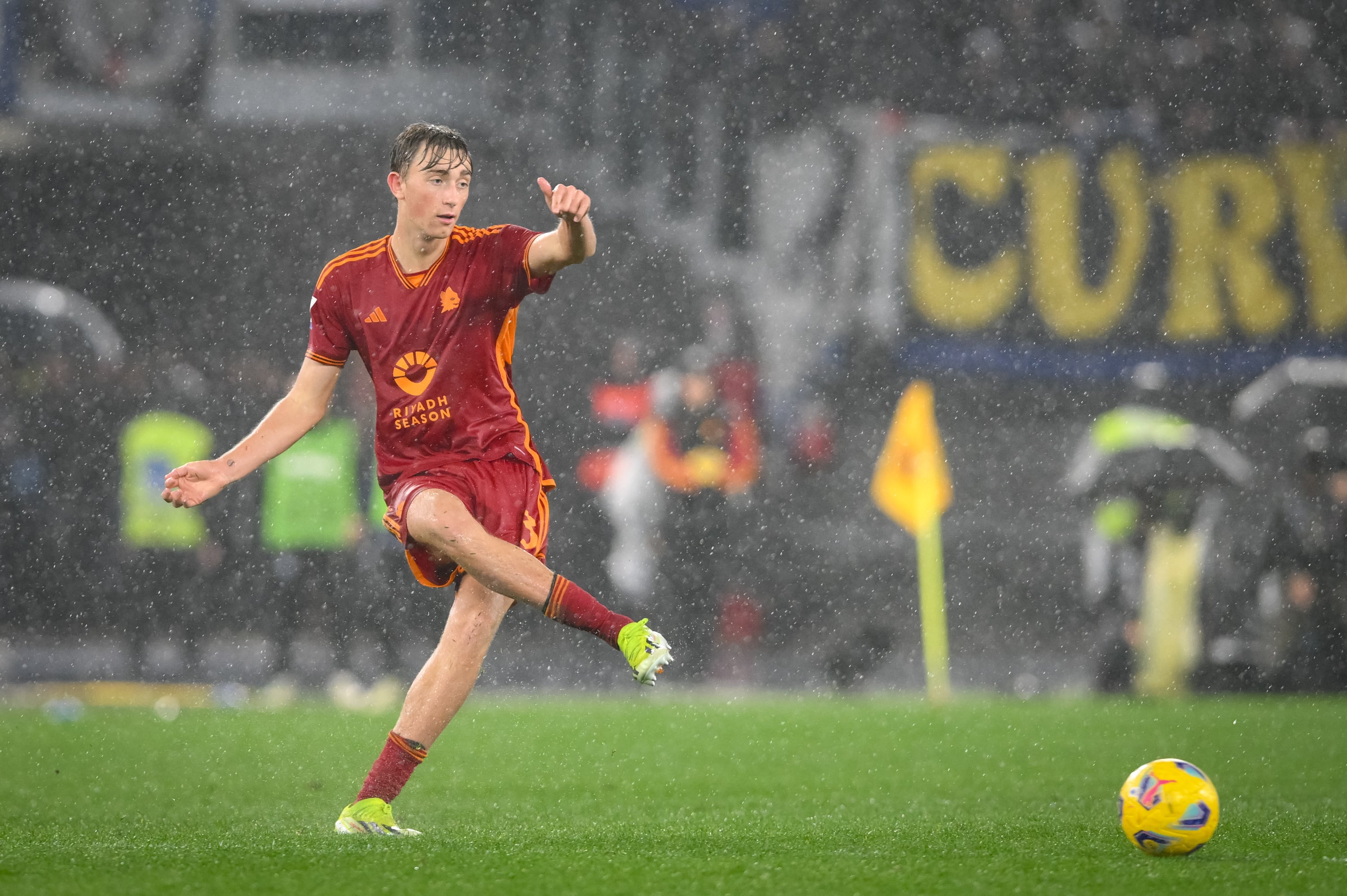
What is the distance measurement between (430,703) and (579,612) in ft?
1.80

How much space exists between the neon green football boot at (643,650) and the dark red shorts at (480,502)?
14.9 inches

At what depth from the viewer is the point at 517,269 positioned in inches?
187

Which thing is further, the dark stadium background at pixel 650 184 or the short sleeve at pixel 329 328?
the dark stadium background at pixel 650 184

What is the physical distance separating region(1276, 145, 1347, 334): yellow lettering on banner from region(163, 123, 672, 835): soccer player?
12.4m

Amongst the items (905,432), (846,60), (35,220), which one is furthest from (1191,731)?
(35,220)

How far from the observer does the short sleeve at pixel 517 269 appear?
187 inches

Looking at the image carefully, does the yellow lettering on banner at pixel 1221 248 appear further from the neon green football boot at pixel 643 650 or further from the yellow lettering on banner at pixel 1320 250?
the neon green football boot at pixel 643 650

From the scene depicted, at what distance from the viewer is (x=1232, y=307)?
15.6 m

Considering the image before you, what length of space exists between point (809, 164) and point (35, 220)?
804 centimetres

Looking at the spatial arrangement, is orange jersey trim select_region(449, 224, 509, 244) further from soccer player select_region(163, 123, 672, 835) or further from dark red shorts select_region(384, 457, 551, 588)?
dark red shorts select_region(384, 457, 551, 588)

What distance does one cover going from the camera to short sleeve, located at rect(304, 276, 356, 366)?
4863 mm

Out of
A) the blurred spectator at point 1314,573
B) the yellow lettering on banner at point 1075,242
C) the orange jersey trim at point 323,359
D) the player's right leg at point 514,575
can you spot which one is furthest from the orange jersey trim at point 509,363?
the yellow lettering on banner at point 1075,242

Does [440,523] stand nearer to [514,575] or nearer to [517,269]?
[514,575]

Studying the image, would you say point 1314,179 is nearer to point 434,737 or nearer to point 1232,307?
point 1232,307
